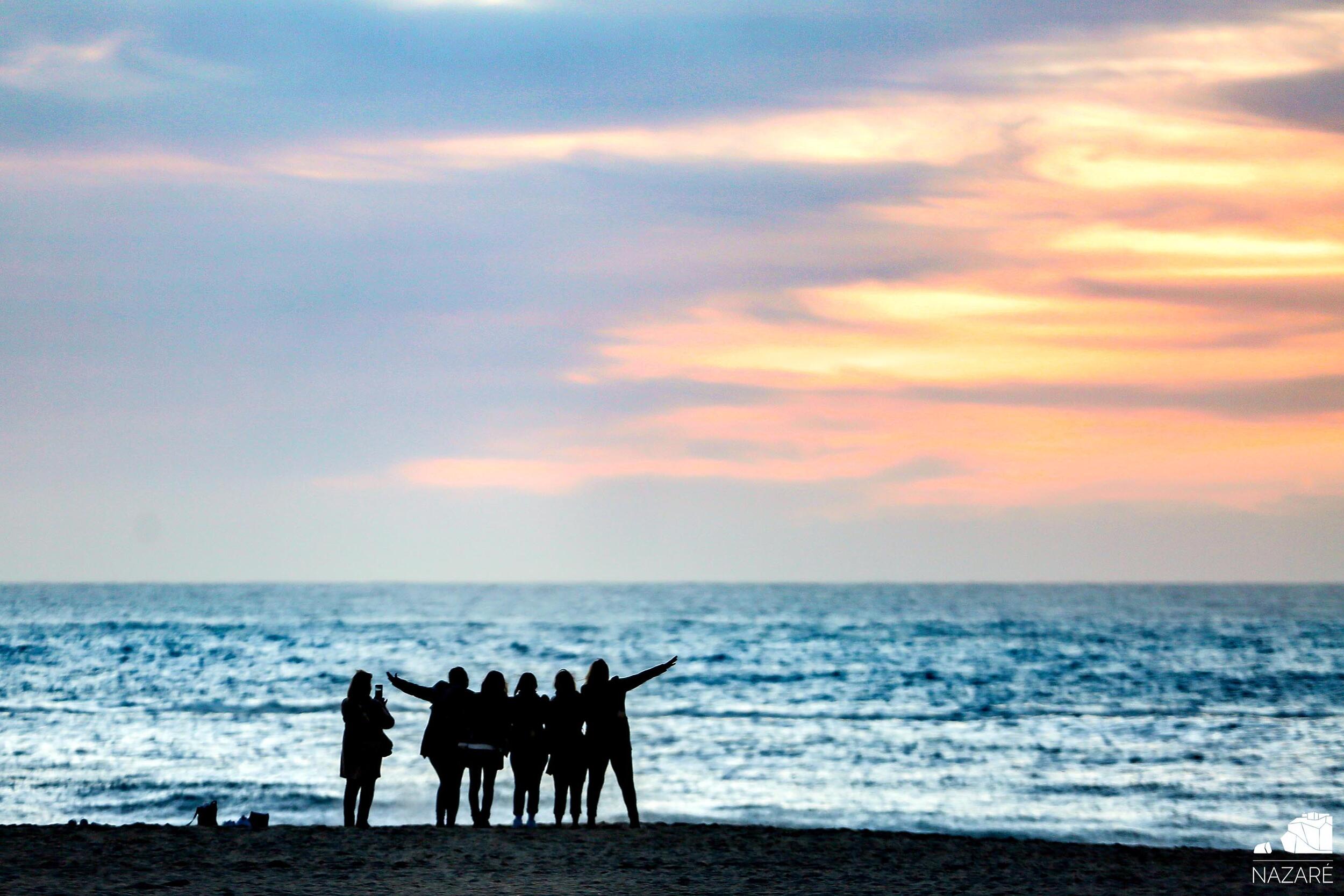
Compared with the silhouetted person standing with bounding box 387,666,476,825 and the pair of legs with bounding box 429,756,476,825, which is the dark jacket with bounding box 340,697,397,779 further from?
the pair of legs with bounding box 429,756,476,825

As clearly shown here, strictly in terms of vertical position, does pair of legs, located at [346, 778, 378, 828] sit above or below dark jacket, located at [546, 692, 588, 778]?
below

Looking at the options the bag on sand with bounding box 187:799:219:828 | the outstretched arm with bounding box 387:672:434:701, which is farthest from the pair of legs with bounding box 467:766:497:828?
the bag on sand with bounding box 187:799:219:828

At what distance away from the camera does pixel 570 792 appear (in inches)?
599

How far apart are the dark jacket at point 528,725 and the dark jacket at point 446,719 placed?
1.58 feet

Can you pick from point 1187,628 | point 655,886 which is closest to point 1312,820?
point 655,886

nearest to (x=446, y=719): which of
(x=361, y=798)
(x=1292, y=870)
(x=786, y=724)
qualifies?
(x=361, y=798)

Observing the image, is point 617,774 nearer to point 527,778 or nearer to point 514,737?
point 527,778

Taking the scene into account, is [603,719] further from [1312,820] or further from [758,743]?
[758,743]

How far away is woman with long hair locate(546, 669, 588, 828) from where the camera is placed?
14742 mm

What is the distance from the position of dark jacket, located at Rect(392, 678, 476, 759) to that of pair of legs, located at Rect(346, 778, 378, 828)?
0.72m

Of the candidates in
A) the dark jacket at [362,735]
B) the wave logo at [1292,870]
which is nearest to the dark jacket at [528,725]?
the dark jacket at [362,735]

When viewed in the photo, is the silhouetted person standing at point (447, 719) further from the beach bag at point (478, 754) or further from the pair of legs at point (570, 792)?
the pair of legs at point (570, 792)

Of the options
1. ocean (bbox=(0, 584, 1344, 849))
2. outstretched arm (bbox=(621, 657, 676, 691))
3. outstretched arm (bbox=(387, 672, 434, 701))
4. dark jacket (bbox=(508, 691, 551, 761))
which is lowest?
ocean (bbox=(0, 584, 1344, 849))

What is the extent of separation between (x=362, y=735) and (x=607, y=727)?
2500mm
